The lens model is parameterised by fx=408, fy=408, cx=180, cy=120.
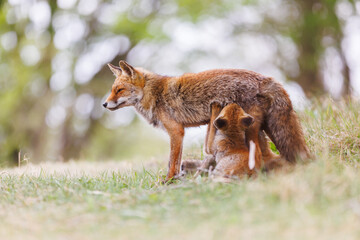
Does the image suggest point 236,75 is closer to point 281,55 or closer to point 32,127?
point 281,55

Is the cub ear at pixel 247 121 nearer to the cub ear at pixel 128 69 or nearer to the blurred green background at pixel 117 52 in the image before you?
the cub ear at pixel 128 69

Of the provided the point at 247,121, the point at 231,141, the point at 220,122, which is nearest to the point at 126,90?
the point at 220,122

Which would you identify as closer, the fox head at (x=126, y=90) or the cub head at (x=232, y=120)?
the cub head at (x=232, y=120)

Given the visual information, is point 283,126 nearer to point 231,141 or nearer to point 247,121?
point 247,121

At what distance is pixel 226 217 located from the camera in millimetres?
3719

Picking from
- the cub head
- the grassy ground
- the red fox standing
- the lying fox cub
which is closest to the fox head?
the red fox standing

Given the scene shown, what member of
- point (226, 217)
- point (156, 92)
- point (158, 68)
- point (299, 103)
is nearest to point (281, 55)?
point (158, 68)

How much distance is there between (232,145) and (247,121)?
0.47m

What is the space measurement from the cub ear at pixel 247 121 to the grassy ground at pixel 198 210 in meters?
1.04

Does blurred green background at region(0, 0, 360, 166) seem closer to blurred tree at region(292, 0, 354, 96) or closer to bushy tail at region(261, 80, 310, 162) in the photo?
blurred tree at region(292, 0, 354, 96)

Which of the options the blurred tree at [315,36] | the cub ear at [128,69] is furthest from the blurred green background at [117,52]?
the cub ear at [128,69]

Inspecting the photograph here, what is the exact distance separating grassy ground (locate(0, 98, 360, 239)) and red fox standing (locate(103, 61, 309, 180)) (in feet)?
2.86

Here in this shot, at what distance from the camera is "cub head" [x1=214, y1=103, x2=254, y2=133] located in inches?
229

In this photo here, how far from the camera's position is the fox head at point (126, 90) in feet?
23.2
